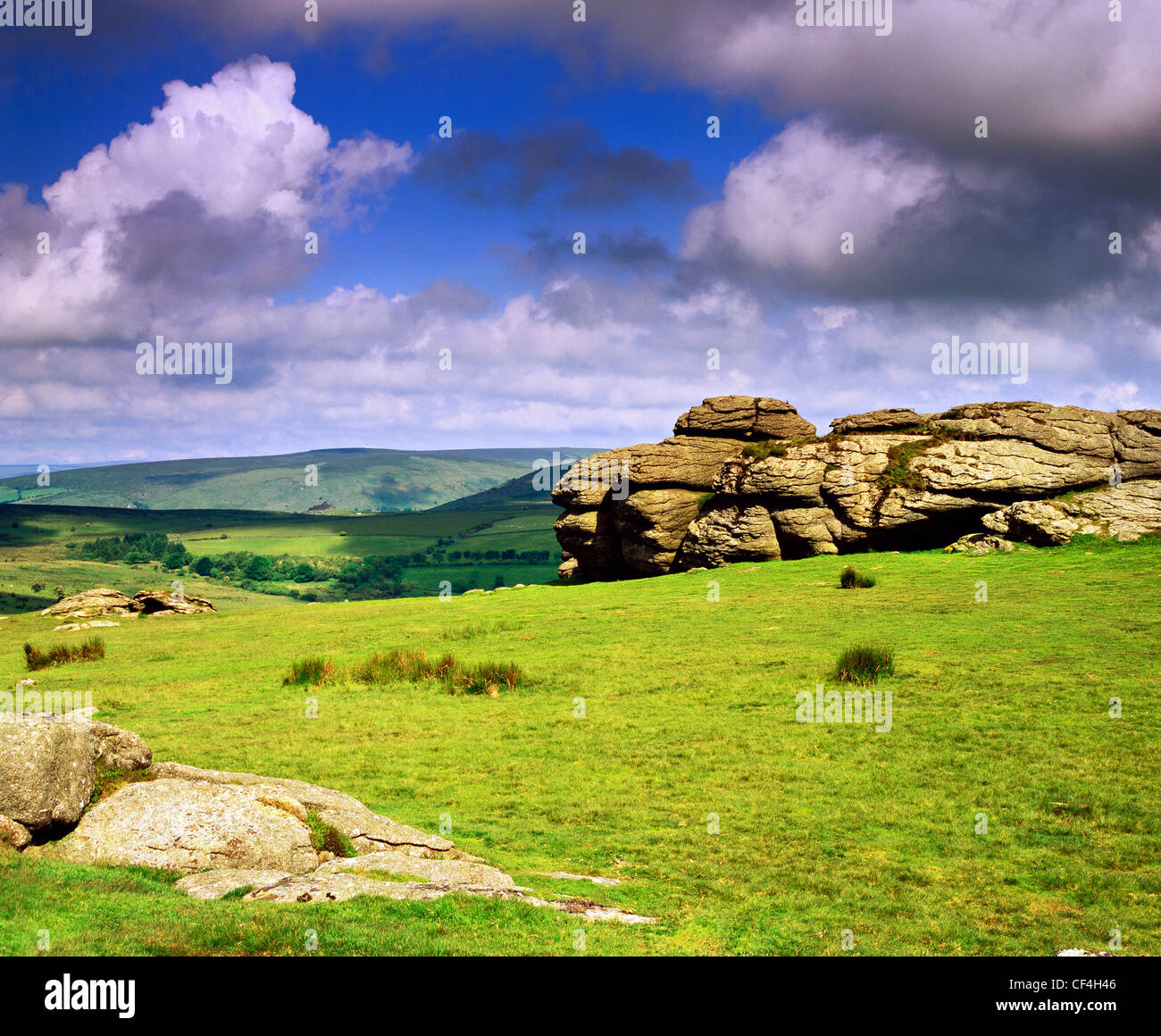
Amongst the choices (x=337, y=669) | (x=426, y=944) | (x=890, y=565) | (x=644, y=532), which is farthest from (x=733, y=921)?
(x=644, y=532)

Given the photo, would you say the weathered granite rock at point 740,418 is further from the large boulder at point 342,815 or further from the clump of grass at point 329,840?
the clump of grass at point 329,840

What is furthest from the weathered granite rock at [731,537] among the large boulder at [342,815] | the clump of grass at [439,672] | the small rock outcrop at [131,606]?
the large boulder at [342,815]

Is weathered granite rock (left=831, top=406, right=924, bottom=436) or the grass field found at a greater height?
weathered granite rock (left=831, top=406, right=924, bottom=436)

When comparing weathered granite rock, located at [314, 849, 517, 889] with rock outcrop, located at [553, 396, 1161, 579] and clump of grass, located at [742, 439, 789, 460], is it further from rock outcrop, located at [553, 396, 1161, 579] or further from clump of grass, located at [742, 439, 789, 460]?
clump of grass, located at [742, 439, 789, 460]

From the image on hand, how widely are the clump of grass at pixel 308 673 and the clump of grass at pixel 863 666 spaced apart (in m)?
16.7

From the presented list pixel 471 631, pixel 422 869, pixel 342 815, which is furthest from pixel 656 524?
pixel 422 869

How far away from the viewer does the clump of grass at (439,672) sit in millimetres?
25484

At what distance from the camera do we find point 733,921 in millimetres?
10688

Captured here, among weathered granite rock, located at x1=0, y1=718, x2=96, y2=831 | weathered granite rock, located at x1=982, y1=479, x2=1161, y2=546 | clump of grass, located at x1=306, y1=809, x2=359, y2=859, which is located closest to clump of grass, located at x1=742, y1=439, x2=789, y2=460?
weathered granite rock, located at x1=982, y1=479, x2=1161, y2=546

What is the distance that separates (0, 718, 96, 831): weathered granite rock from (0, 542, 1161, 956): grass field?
3.62ft

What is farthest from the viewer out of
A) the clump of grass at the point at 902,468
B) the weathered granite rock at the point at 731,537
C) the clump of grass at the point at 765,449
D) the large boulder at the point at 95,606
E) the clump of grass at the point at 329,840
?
the clump of grass at the point at 765,449

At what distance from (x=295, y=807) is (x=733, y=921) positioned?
22.5 feet

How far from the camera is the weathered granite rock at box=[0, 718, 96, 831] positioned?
10.8 meters

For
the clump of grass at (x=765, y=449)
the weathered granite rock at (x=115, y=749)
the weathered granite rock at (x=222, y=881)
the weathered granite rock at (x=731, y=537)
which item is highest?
the clump of grass at (x=765, y=449)
